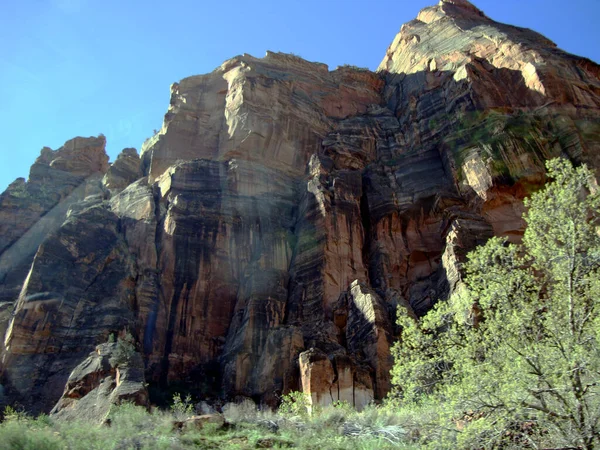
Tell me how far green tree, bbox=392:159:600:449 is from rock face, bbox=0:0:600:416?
510 inches

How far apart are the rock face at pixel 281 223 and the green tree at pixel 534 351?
12961 millimetres

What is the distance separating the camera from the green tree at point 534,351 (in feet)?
44.3

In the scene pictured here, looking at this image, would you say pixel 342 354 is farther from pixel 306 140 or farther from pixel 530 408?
pixel 306 140

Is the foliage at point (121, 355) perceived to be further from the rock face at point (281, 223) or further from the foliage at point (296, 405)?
the foliage at point (296, 405)

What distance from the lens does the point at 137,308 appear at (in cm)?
3681

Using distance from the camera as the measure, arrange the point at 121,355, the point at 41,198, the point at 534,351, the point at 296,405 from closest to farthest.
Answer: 1. the point at 534,351
2. the point at 296,405
3. the point at 121,355
4. the point at 41,198

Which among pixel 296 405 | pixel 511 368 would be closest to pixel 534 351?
pixel 511 368

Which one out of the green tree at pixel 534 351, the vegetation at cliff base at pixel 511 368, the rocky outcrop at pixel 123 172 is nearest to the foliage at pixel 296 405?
the vegetation at cliff base at pixel 511 368

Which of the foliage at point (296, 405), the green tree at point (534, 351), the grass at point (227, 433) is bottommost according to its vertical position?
the grass at point (227, 433)

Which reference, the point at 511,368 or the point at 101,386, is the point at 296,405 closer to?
the point at 101,386

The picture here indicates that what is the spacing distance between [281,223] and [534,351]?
30.7 m

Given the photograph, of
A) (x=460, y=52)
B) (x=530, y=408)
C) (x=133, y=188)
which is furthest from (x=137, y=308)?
(x=460, y=52)

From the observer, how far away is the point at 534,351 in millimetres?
14195

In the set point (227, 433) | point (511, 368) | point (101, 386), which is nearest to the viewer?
point (511, 368)
